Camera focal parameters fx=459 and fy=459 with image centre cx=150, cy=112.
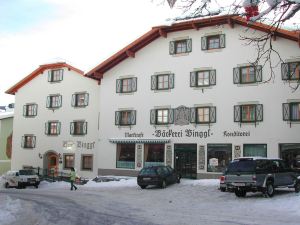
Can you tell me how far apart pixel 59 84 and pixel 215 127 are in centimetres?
1660

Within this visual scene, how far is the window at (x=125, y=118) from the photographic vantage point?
35750 mm

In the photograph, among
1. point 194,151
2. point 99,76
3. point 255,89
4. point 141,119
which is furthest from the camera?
point 99,76

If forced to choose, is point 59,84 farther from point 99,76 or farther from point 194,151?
point 194,151

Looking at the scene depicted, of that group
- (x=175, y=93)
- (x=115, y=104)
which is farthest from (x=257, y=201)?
(x=115, y=104)

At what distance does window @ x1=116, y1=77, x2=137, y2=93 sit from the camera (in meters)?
36.1

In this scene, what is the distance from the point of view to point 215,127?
3197 centimetres

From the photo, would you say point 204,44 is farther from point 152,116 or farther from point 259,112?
point 152,116

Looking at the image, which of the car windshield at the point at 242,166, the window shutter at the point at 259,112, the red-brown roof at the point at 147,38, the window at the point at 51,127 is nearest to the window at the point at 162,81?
the red-brown roof at the point at 147,38

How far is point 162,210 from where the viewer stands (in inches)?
699

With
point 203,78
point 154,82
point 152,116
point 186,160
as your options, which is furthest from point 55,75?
point 186,160

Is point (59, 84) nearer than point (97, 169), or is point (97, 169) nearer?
point (97, 169)

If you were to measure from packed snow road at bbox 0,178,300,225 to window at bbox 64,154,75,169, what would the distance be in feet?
51.5

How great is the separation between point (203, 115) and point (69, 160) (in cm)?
1388

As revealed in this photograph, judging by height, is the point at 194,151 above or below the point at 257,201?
above
